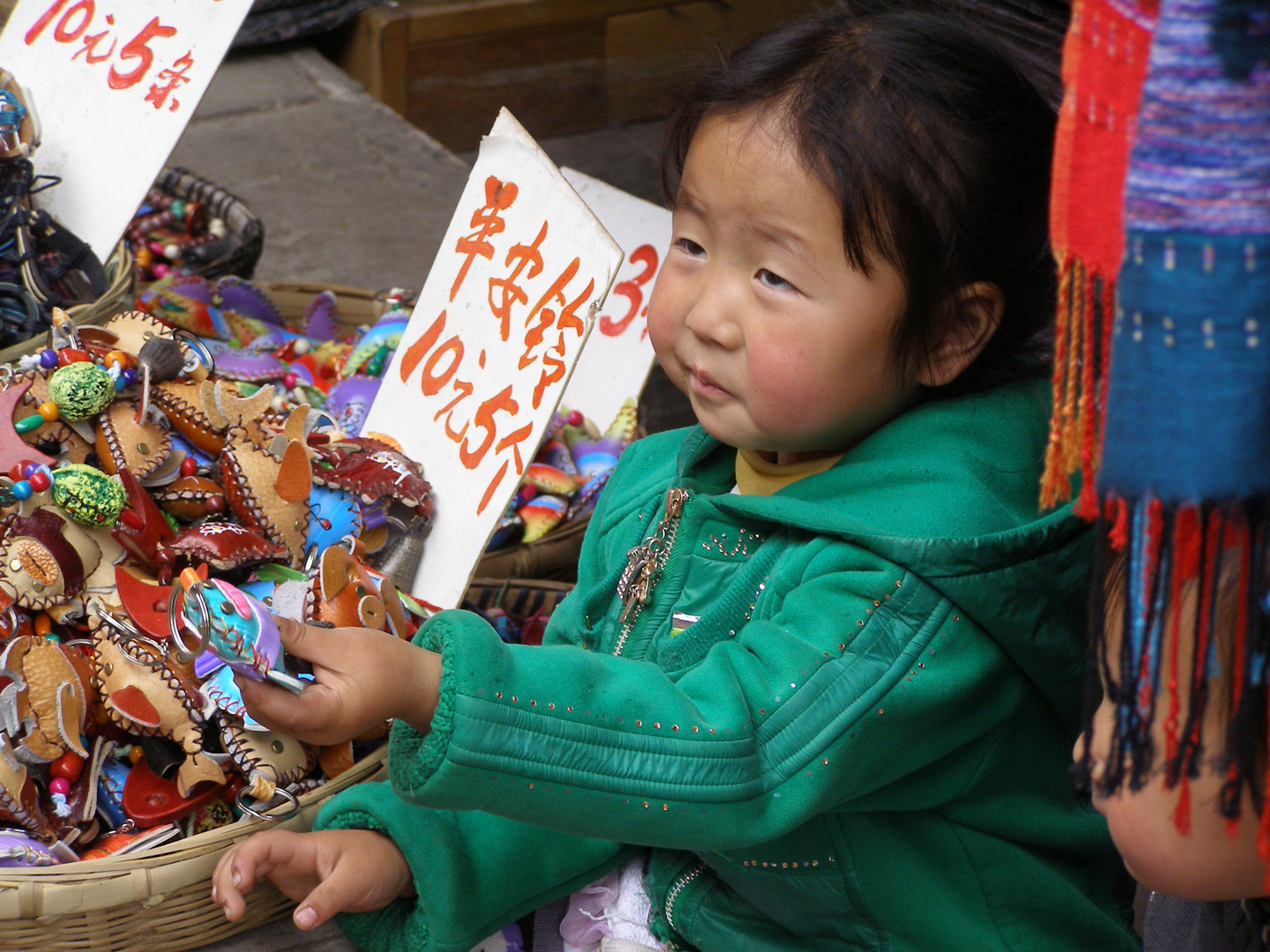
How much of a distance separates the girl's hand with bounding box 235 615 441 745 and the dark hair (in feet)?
1.36

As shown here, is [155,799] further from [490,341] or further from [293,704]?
[490,341]

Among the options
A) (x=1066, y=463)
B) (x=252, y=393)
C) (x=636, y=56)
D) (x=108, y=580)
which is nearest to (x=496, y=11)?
(x=636, y=56)

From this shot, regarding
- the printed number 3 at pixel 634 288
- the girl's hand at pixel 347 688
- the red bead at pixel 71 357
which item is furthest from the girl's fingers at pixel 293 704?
the printed number 3 at pixel 634 288

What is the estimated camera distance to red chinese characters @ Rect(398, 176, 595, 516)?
1.29 m

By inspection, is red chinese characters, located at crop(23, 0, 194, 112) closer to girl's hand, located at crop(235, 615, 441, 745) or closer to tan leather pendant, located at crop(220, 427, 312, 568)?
tan leather pendant, located at crop(220, 427, 312, 568)

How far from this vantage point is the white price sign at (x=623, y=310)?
5.51 feet

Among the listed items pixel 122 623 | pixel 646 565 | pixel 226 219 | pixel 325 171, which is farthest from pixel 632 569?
pixel 325 171

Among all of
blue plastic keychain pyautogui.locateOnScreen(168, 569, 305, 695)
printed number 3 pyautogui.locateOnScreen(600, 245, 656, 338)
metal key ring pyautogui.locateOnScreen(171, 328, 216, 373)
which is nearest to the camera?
blue plastic keychain pyautogui.locateOnScreen(168, 569, 305, 695)

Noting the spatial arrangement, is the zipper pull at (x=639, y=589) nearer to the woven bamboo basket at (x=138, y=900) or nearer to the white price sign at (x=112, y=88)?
the woven bamboo basket at (x=138, y=900)

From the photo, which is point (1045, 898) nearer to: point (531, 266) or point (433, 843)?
point (433, 843)

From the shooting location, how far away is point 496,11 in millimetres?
3482

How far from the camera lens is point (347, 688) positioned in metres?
0.77

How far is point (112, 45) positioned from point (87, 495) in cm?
78

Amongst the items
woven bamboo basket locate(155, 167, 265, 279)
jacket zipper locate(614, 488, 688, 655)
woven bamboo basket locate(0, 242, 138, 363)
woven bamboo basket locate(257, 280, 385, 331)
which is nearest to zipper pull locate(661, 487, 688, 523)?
jacket zipper locate(614, 488, 688, 655)
